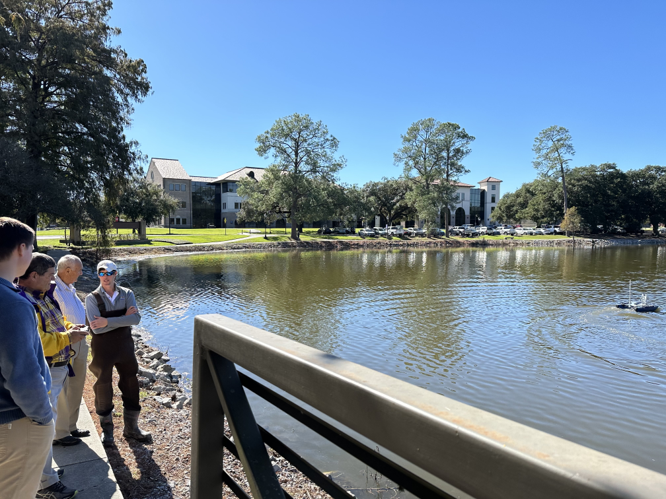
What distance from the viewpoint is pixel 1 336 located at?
258 centimetres

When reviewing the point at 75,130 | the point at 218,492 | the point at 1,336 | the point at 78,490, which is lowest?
the point at 78,490

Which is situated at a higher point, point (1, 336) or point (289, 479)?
point (1, 336)

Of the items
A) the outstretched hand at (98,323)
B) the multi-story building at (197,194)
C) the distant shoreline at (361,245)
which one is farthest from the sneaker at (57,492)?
the multi-story building at (197,194)

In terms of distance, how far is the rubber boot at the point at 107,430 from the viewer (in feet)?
16.4

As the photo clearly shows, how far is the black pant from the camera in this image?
5090 millimetres

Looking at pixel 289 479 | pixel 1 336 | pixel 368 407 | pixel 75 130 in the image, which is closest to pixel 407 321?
pixel 289 479

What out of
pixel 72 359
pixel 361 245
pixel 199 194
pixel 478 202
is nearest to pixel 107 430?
pixel 72 359

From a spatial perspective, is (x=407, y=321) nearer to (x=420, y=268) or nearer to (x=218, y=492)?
(x=218, y=492)

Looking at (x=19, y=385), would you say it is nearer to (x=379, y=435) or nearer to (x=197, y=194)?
(x=379, y=435)

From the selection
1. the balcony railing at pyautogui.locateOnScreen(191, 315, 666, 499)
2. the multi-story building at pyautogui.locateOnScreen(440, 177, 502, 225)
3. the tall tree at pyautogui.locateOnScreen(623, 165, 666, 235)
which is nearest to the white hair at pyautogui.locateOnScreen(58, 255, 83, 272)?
the balcony railing at pyautogui.locateOnScreen(191, 315, 666, 499)

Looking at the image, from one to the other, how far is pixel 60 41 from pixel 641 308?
2820cm

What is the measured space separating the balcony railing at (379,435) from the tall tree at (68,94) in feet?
78.9

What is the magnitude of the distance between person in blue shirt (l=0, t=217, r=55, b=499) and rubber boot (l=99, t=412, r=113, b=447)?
7.40 ft

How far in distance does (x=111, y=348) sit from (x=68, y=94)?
24.7 metres
